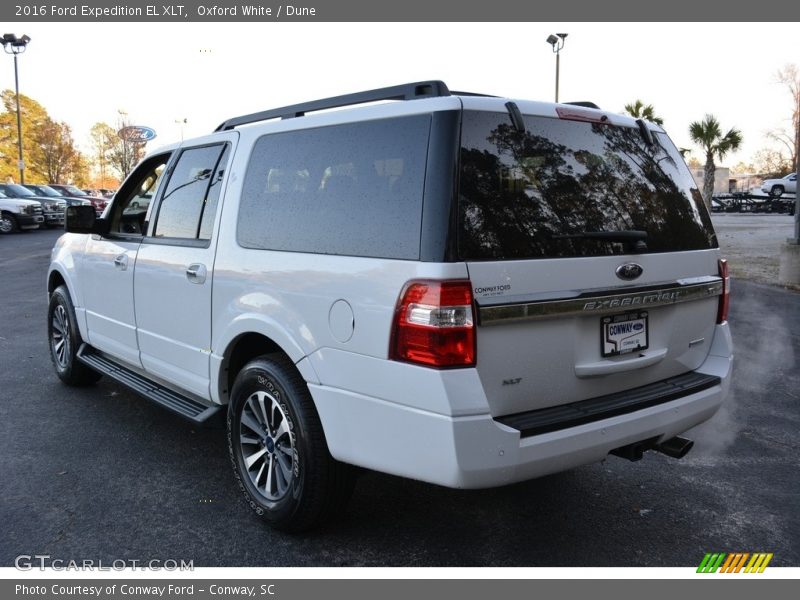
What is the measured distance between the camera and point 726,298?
12.2ft

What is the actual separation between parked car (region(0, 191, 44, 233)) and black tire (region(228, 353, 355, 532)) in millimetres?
25887

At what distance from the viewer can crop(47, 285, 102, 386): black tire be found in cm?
568

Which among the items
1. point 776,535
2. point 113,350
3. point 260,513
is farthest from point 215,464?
point 776,535

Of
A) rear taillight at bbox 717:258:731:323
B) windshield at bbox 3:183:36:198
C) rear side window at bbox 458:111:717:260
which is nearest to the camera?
rear side window at bbox 458:111:717:260

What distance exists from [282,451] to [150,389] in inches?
62.0

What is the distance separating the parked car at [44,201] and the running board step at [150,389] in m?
25.1

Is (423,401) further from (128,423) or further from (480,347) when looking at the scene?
(128,423)

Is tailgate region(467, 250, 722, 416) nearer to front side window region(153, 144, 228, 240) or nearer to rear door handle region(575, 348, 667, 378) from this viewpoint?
rear door handle region(575, 348, 667, 378)

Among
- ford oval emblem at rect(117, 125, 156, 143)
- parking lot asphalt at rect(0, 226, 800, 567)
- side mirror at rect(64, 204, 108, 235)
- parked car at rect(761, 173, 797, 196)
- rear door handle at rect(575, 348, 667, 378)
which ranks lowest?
parking lot asphalt at rect(0, 226, 800, 567)

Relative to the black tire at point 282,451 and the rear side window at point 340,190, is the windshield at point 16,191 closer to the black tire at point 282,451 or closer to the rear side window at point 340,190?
the rear side window at point 340,190

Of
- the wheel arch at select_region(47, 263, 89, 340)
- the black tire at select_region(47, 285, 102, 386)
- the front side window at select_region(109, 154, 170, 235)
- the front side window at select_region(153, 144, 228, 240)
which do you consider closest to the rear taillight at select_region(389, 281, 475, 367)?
the front side window at select_region(153, 144, 228, 240)

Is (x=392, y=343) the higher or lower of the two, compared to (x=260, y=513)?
higher

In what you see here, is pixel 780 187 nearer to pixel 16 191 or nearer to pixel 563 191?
pixel 16 191

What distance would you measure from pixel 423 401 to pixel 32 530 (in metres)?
2.16
